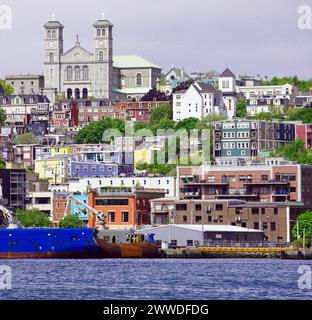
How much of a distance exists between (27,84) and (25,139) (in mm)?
39521

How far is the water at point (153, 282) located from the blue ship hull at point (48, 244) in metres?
10.4

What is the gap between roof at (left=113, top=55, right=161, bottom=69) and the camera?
18088 centimetres

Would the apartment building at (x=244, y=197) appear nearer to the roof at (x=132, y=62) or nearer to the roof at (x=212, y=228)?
the roof at (x=212, y=228)

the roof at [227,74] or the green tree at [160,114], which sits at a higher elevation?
the roof at [227,74]

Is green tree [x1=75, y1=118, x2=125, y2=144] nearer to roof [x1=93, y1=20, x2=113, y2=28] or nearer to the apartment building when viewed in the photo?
roof [x1=93, y1=20, x2=113, y2=28]

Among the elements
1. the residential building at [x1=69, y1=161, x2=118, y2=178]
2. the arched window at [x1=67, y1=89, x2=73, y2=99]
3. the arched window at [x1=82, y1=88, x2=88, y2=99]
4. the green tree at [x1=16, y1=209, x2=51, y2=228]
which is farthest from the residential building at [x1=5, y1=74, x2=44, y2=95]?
the green tree at [x1=16, y1=209, x2=51, y2=228]

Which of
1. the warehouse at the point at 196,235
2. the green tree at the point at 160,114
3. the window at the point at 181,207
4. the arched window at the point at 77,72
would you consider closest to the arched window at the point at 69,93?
the arched window at the point at 77,72

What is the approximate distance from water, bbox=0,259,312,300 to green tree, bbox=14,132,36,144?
84.8 metres

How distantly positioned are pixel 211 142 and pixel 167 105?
33.8 metres

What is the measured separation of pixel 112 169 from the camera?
11225cm

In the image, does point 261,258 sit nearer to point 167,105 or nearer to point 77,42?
point 167,105

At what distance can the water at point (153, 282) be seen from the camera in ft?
111

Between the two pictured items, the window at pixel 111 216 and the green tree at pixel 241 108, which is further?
the green tree at pixel 241 108

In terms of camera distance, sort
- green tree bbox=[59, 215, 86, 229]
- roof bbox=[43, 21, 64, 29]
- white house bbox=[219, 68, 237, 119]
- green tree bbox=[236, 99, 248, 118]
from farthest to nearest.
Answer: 1. roof bbox=[43, 21, 64, 29]
2. green tree bbox=[236, 99, 248, 118]
3. white house bbox=[219, 68, 237, 119]
4. green tree bbox=[59, 215, 86, 229]
